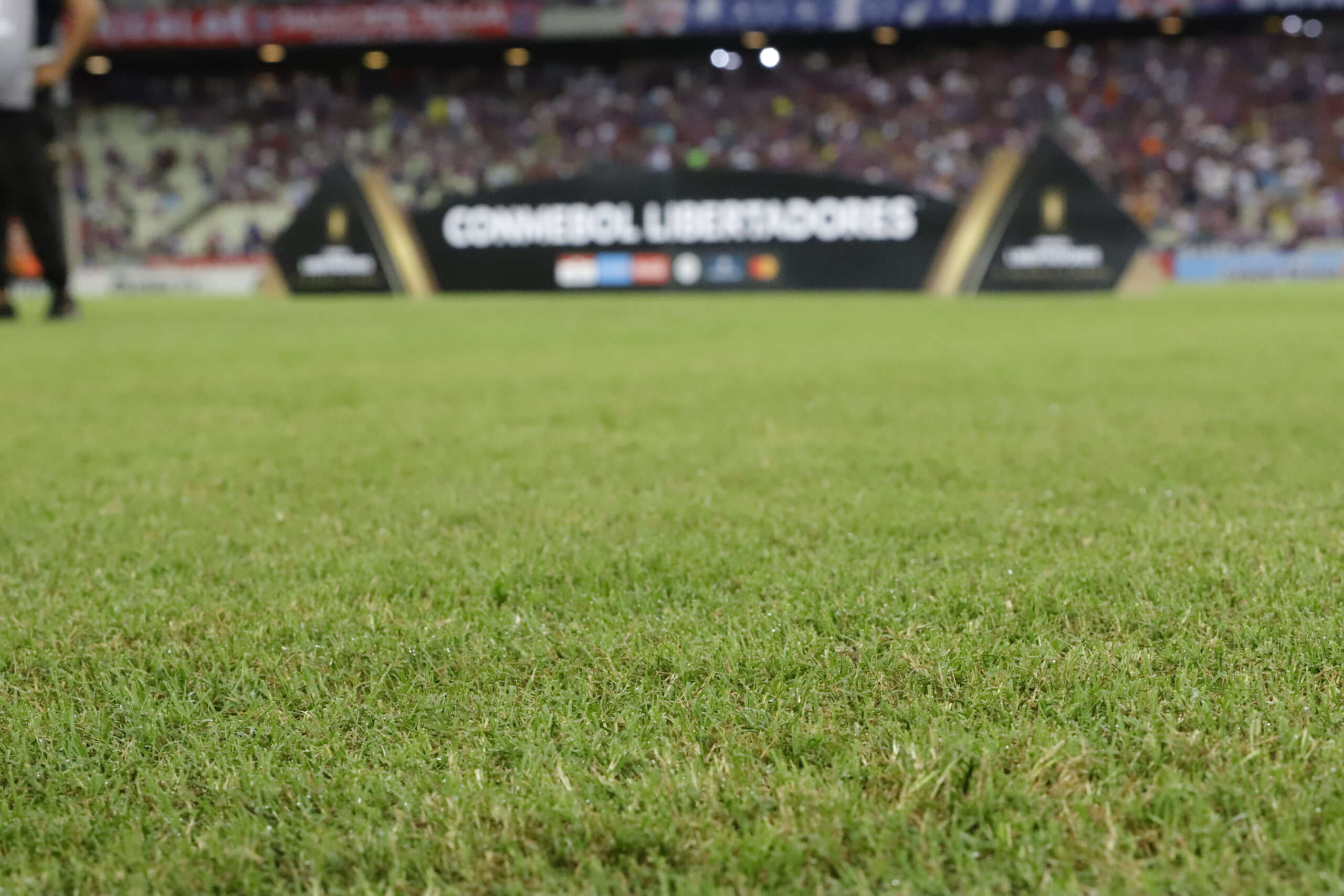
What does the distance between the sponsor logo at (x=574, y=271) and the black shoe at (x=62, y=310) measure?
6.77 metres

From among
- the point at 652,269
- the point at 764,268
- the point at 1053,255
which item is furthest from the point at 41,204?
the point at 1053,255

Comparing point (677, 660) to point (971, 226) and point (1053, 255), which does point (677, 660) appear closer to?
point (971, 226)

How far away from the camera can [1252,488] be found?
7.25 ft

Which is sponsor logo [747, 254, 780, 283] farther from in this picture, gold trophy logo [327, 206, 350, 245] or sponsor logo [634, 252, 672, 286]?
gold trophy logo [327, 206, 350, 245]

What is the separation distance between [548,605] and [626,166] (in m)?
13.1

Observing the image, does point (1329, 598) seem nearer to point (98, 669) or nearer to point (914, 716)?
point (914, 716)

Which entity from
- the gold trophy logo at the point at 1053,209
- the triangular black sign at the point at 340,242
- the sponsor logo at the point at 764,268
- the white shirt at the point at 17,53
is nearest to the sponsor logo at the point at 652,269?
the sponsor logo at the point at 764,268

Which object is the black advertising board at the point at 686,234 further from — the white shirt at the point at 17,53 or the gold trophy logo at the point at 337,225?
the white shirt at the point at 17,53

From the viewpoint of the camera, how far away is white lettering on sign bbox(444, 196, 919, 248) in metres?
13.6

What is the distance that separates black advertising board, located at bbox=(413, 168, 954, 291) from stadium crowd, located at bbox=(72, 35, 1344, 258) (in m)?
8.16

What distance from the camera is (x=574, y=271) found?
14.4 metres

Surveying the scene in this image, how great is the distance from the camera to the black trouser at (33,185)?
6.84 m

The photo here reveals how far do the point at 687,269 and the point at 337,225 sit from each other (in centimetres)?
→ 445

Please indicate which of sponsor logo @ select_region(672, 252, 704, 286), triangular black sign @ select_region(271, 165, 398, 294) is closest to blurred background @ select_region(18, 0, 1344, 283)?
triangular black sign @ select_region(271, 165, 398, 294)
